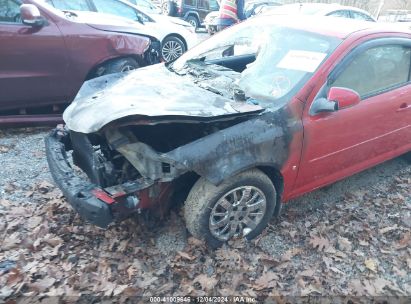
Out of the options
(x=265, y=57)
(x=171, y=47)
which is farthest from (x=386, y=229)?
(x=171, y=47)

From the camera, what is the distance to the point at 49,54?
4348mm

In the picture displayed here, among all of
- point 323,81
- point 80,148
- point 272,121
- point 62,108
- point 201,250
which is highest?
point 323,81

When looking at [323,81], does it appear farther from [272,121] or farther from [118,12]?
[118,12]

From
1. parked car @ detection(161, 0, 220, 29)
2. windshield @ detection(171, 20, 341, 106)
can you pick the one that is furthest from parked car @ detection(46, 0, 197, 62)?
parked car @ detection(161, 0, 220, 29)

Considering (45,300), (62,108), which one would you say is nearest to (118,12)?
(62,108)

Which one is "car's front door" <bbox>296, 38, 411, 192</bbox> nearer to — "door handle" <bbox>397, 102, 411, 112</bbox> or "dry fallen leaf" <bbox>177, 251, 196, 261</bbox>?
"door handle" <bbox>397, 102, 411, 112</bbox>

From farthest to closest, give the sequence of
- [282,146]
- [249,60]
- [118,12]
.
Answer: [118,12], [249,60], [282,146]

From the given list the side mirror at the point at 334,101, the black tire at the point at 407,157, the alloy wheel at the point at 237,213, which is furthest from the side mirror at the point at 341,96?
the black tire at the point at 407,157

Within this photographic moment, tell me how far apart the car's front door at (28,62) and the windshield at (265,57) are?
1.74 metres

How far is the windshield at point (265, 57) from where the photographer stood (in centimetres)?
281

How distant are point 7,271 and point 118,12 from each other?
19.9 feet

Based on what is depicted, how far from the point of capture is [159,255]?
2707 mm

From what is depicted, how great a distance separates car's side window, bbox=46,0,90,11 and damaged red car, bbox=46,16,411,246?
348cm

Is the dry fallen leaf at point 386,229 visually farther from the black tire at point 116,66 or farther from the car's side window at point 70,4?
the car's side window at point 70,4
